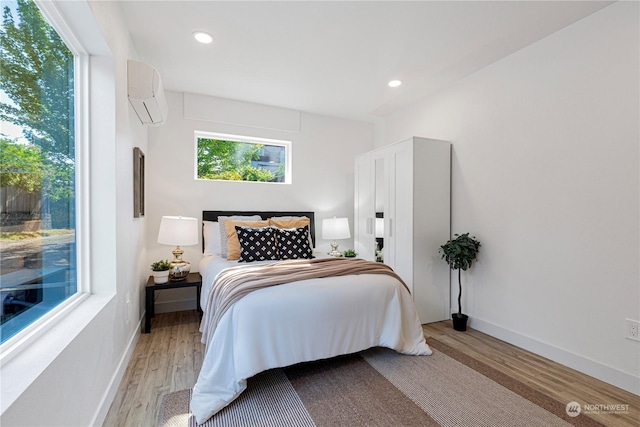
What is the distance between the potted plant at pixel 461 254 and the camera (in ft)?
9.93

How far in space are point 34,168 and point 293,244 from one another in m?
2.34

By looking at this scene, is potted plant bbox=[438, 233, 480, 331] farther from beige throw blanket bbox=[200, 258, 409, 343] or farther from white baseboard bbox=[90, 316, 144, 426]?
white baseboard bbox=[90, 316, 144, 426]

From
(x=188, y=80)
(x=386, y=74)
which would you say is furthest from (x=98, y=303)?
(x=386, y=74)

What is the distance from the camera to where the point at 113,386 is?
1894mm

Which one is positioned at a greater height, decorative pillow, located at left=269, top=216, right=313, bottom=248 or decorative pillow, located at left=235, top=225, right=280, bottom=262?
decorative pillow, located at left=269, top=216, right=313, bottom=248

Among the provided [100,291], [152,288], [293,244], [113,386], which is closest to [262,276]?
[100,291]

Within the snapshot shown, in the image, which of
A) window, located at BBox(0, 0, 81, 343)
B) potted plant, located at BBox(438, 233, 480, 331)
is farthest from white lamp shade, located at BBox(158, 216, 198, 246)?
potted plant, located at BBox(438, 233, 480, 331)

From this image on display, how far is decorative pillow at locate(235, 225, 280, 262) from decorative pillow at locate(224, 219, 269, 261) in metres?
0.09

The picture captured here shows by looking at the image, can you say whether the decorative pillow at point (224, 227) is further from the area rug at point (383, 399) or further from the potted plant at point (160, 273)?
the area rug at point (383, 399)

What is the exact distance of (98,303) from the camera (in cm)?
173

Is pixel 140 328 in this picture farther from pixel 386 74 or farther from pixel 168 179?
pixel 386 74

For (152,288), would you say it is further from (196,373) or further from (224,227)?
(196,373)

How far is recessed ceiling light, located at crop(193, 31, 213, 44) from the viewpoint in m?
2.51

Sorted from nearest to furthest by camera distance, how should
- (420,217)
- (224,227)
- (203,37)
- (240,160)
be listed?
(203,37) → (420,217) → (224,227) → (240,160)
